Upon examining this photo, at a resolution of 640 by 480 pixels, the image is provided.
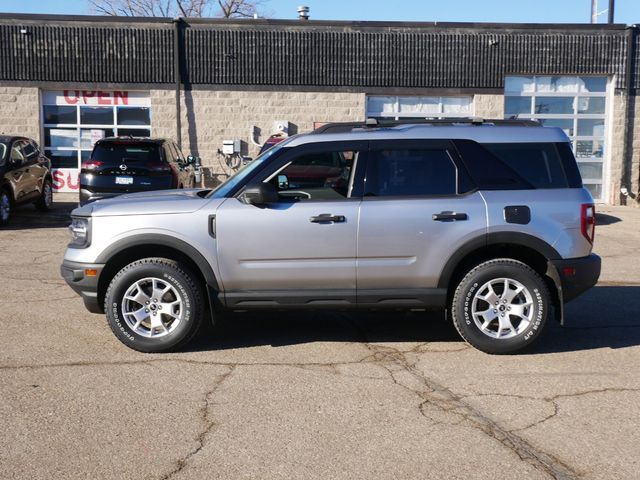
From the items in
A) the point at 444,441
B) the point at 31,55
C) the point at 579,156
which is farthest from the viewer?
the point at 579,156

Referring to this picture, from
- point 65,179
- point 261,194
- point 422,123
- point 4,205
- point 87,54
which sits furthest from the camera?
point 65,179

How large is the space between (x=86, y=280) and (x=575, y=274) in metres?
4.05

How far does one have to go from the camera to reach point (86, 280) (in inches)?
255

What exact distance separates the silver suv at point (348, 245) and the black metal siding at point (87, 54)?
16.4 meters

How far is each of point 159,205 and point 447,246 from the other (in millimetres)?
2406

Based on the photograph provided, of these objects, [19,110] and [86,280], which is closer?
[86,280]

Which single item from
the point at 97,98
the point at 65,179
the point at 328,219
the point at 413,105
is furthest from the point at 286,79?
the point at 328,219

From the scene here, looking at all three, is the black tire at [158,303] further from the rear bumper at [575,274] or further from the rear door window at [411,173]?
the rear bumper at [575,274]

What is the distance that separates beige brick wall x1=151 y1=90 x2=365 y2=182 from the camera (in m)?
22.3

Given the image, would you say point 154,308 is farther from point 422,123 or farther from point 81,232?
point 422,123

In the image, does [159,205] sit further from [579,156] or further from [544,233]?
[579,156]

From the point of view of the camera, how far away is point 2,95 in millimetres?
21938

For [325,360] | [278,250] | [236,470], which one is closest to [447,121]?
[278,250]

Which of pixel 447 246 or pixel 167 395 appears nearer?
pixel 167 395
